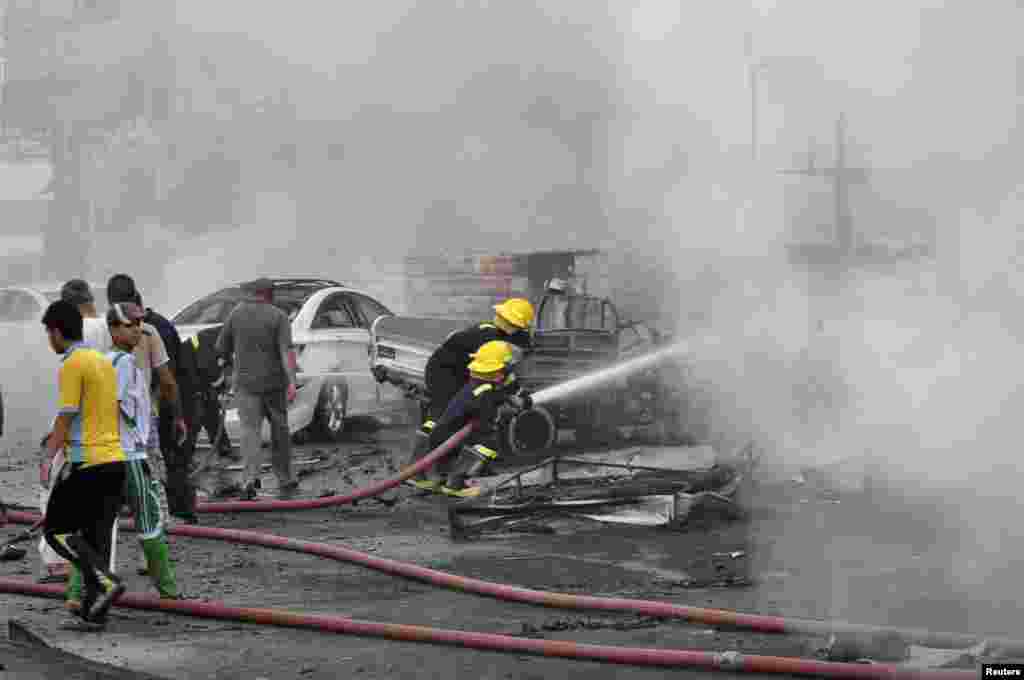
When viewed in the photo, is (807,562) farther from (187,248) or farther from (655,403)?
(187,248)

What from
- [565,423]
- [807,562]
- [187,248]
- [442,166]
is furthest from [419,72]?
[807,562]

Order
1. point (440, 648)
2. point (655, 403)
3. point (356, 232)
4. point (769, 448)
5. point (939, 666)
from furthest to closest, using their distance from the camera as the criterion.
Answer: point (356, 232) → point (655, 403) → point (769, 448) → point (440, 648) → point (939, 666)

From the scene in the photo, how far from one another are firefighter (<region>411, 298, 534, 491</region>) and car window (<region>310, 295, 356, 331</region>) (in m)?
3.27

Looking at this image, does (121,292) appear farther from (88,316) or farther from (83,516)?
(83,516)

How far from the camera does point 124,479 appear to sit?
7.19m

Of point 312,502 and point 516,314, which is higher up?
point 516,314

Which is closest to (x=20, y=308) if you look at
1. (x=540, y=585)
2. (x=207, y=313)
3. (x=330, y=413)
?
(x=207, y=313)

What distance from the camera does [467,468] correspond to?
11.0 metres

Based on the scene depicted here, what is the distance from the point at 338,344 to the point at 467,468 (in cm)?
401

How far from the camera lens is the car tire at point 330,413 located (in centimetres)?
1444

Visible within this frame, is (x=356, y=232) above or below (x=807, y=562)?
above

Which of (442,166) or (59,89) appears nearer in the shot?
(442,166)

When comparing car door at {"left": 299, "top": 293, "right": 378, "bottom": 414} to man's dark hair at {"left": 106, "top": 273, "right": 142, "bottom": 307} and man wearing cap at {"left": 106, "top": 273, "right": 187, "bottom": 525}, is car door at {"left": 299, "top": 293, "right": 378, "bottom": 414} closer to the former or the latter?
man wearing cap at {"left": 106, "top": 273, "right": 187, "bottom": 525}

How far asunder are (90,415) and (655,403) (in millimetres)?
6402
